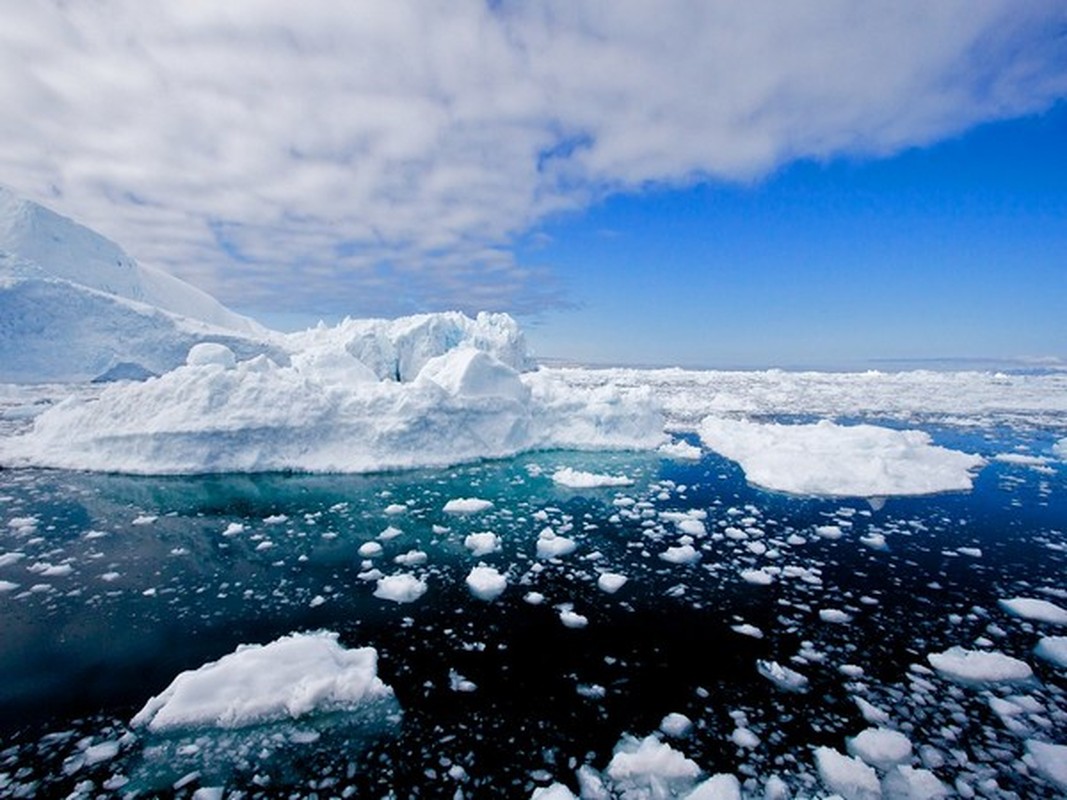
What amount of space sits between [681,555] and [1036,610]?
141 inches

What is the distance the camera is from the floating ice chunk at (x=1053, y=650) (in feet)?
15.8

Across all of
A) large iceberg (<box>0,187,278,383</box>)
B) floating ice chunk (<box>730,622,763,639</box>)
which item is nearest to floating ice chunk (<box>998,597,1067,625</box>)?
floating ice chunk (<box>730,622,763,639</box>)

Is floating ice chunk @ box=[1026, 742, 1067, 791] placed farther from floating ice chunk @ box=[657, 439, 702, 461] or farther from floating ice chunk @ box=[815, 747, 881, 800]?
floating ice chunk @ box=[657, 439, 702, 461]

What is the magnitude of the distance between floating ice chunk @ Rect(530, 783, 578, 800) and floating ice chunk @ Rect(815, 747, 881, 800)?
160cm

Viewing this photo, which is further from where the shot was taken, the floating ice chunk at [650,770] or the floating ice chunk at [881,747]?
the floating ice chunk at [881,747]

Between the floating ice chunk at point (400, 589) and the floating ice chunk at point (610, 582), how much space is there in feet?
6.62

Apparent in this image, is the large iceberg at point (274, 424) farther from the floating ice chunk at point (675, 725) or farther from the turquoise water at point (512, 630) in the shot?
the floating ice chunk at point (675, 725)

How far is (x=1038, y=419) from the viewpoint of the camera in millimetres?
23078

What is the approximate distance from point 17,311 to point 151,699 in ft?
113

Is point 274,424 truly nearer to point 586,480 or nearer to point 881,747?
point 586,480

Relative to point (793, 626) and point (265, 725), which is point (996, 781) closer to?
point (793, 626)

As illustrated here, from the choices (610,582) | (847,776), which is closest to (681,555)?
(610,582)

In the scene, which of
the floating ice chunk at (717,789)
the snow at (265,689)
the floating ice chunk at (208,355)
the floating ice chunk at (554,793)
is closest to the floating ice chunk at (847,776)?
the floating ice chunk at (717,789)

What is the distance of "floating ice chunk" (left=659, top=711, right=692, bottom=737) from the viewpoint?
387 centimetres
